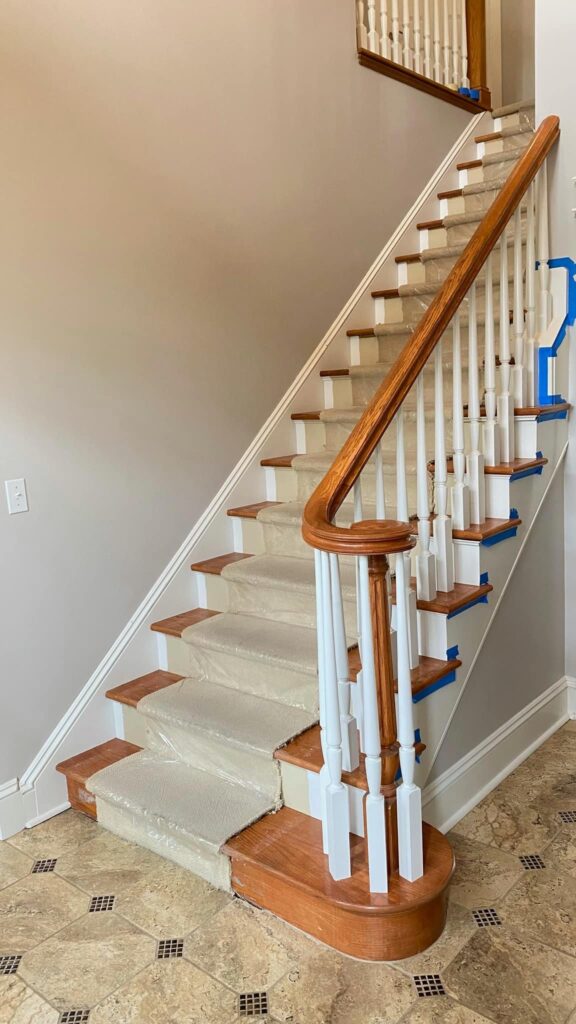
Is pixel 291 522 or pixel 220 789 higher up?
pixel 291 522

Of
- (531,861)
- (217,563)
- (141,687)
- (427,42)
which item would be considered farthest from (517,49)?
(531,861)

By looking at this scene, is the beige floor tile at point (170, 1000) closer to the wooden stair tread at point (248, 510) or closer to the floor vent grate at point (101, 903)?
the floor vent grate at point (101, 903)

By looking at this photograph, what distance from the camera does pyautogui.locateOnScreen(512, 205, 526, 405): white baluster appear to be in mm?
2695

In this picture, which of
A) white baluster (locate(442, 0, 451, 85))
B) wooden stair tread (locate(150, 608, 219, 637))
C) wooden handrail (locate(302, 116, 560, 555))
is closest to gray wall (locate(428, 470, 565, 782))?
wooden handrail (locate(302, 116, 560, 555))

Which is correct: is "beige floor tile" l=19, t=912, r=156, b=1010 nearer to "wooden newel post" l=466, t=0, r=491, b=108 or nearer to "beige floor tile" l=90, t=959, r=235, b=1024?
"beige floor tile" l=90, t=959, r=235, b=1024

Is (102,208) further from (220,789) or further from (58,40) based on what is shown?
(220,789)

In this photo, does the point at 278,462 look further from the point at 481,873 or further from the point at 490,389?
the point at 481,873

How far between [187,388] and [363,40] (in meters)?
2.27

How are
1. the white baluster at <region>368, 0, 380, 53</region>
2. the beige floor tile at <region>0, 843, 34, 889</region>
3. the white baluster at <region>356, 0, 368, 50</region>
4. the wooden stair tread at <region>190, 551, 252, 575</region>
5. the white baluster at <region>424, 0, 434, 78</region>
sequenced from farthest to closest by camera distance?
the white baluster at <region>424, 0, 434, 78</region> < the white baluster at <region>368, 0, 380, 53</region> < the white baluster at <region>356, 0, 368, 50</region> < the wooden stair tread at <region>190, 551, 252, 575</region> < the beige floor tile at <region>0, 843, 34, 889</region>

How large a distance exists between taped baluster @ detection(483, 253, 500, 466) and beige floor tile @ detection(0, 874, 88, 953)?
1.88m

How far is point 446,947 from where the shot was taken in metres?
1.98

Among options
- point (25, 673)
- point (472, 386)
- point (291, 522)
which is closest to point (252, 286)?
point (291, 522)

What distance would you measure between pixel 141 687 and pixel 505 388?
1.71 meters

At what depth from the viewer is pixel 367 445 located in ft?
6.65
